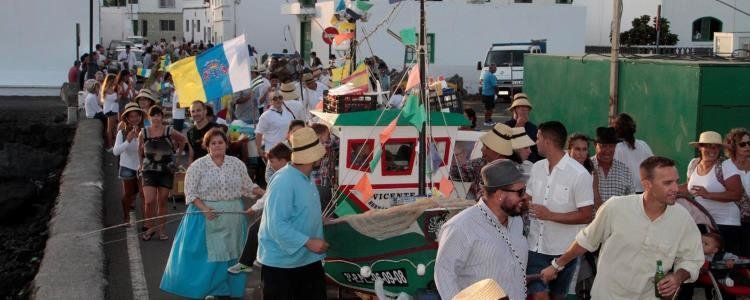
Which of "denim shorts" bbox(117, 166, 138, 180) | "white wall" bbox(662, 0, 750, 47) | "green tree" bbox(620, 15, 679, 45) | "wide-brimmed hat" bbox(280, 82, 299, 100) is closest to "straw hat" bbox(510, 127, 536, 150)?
"denim shorts" bbox(117, 166, 138, 180)

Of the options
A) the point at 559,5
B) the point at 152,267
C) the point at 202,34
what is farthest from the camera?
the point at 202,34

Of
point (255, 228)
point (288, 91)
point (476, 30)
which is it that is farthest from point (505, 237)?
point (476, 30)

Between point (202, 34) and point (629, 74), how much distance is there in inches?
2347

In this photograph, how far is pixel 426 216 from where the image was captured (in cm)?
806

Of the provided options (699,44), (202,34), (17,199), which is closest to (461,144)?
(17,199)

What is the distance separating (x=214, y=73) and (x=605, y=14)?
41.2 m

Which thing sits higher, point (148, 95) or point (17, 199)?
point (148, 95)

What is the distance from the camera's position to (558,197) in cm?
759

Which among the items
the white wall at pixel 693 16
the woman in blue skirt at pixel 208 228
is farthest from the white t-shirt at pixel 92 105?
the white wall at pixel 693 16

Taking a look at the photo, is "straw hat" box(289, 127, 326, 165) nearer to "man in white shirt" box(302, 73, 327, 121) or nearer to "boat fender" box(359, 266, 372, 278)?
"boat fender" box(359, 266, 372, 278)

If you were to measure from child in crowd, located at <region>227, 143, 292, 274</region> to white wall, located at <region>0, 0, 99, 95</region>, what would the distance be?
99.8ft

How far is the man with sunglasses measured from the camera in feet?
18.7

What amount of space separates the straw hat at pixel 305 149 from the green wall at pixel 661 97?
748 centimetres

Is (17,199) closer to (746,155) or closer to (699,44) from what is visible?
(746,155)
